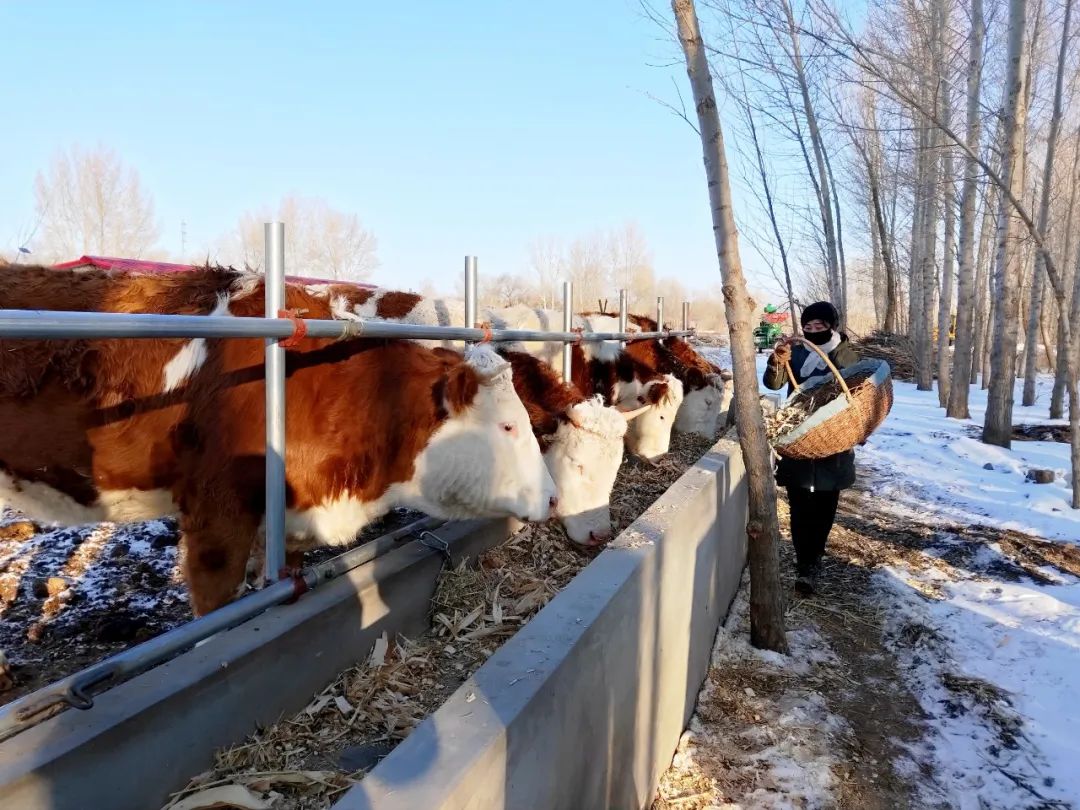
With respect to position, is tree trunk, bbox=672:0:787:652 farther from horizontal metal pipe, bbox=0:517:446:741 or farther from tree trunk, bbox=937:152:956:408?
tree trunk, bbox=937:152:956:408

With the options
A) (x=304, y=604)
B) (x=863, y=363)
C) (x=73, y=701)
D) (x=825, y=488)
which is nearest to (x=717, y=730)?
(x=304, y=604)

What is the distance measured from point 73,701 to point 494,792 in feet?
3.80

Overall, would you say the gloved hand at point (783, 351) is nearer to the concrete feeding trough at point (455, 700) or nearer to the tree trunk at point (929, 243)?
the concrete feeding trough at point (455, 700)

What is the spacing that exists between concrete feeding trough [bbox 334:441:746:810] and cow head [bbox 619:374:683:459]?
367cm

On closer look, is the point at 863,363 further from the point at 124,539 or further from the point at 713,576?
the point at 124,539

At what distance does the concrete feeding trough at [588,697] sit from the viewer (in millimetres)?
1354

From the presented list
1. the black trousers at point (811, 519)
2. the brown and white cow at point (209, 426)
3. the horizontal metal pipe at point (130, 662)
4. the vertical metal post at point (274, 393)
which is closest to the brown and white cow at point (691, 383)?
the black trousers at point (811, 519)

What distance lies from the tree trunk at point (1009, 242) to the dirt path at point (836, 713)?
216 inches

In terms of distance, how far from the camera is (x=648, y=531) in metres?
2.81

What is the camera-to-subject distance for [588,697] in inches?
77.4

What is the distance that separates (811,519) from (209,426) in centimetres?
388

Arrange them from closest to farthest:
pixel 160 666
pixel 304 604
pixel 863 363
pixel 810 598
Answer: pixel 160 666 → pixel 304 604 → pixel 810 598 → pixel 863 363

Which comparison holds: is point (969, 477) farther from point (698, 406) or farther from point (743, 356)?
point (743, 356)

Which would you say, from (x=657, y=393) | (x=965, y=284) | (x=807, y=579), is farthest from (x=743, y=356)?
(x=965, y=284)
